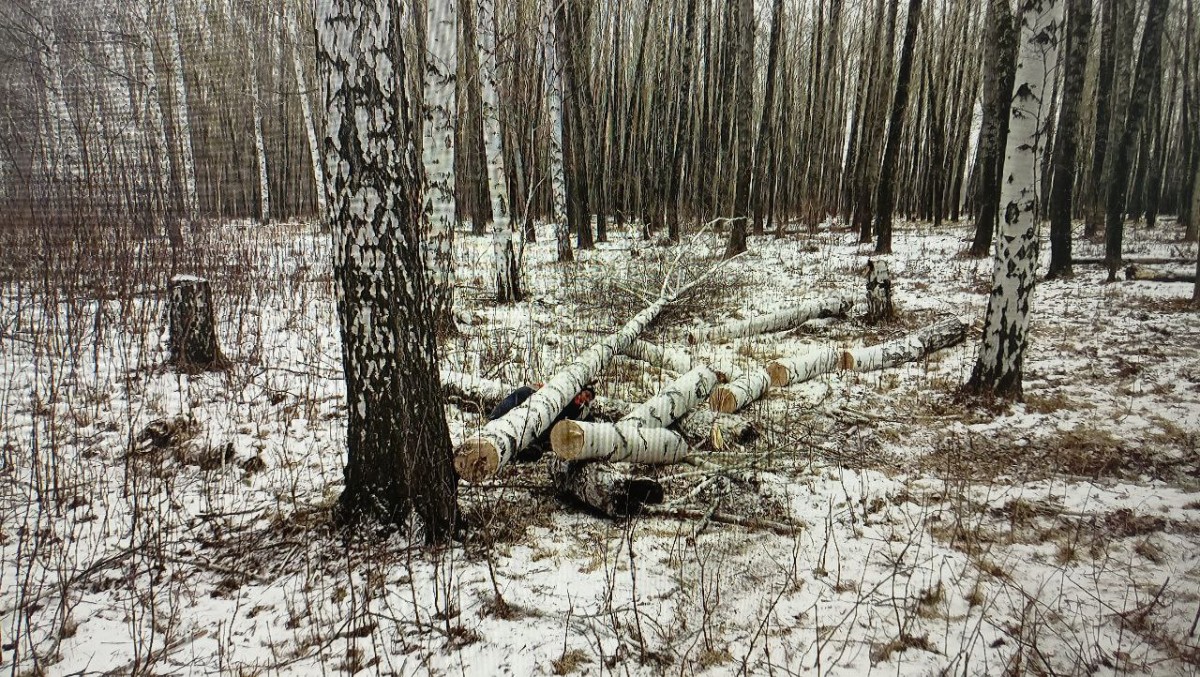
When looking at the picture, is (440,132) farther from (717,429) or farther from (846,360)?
(846,360)

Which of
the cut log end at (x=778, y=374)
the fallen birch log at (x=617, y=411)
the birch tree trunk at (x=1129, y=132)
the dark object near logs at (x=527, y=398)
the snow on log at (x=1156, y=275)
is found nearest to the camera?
the dark object near logs at (x=527, y=398)

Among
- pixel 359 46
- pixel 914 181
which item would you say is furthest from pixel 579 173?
pixel 914 181

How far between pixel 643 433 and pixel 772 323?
4.08m

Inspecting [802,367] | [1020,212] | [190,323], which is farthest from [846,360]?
[190,323]

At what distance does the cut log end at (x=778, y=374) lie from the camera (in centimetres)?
529

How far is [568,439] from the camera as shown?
3209 mm

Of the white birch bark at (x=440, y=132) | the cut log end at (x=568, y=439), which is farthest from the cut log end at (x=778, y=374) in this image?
the white birch bark at (x=440, y=132)

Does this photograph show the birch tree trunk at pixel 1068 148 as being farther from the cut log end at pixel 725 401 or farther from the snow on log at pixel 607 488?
→ the snow on log at pixel 607 488

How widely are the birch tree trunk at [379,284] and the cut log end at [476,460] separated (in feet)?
0.84

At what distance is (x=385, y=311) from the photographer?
255 cm

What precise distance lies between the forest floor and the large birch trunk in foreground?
0.35 metres

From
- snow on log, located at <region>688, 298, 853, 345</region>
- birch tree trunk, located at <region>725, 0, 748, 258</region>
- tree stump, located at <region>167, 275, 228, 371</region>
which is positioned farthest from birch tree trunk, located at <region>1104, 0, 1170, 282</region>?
tree stump, located at <region>167, 275, 228, 371</region>

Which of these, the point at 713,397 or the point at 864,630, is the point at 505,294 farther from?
the point at 864,630

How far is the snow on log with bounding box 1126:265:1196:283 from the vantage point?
819 centimetres
